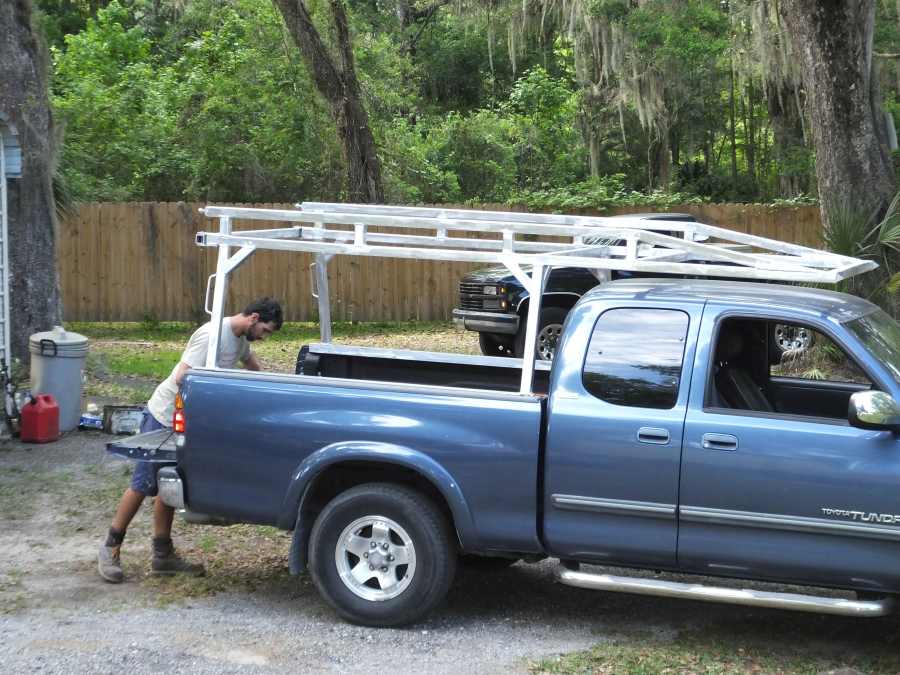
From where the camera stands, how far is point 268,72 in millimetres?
23281

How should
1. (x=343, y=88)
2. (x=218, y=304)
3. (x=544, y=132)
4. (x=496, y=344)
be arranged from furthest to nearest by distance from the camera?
(x=544, y=132) → (x=343, y=88) → (x=496, y=344) → (x=218, y=304)

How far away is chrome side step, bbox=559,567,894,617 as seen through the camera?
Result: 17.1ft

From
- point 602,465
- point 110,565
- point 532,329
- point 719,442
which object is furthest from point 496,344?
point 719,442

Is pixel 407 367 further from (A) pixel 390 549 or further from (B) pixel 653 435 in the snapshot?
(B) pixel 653 435

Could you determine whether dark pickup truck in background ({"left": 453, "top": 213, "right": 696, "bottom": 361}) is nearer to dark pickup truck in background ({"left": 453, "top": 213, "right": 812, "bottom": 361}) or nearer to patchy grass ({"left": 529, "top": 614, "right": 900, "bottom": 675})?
dark pickup truck in background ({"left": 453, "top": 213, "right": 812, "bottom": 361})

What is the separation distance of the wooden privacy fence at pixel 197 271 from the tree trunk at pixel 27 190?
24.0ft

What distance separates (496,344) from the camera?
15.4 metres

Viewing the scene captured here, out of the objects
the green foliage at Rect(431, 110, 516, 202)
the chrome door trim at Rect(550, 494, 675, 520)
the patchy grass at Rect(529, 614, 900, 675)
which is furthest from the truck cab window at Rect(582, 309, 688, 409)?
the green foliage at Rect(431, 110, 516, 202)

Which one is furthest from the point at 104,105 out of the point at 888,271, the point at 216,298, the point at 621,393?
the point at 621,393

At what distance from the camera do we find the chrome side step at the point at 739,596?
522 centimetres

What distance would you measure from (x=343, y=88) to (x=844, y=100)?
9639mm

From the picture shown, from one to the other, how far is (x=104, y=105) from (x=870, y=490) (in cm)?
2121

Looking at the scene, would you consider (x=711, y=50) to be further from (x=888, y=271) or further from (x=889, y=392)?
(x=889, y=392)

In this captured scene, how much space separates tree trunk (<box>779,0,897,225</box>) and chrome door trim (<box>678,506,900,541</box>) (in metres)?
8.32
